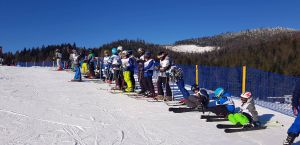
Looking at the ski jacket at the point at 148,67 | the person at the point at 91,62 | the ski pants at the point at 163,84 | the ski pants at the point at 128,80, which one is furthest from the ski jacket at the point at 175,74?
the person at the point at 91,62

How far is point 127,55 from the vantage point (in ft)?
54.1

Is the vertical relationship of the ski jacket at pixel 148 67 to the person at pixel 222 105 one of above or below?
above

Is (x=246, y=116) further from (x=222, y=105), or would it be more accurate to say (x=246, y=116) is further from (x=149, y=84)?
(x=149, y=84)

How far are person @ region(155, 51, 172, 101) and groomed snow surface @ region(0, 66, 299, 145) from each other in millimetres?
685

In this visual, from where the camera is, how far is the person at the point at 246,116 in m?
10.1

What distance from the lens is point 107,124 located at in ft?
34.1

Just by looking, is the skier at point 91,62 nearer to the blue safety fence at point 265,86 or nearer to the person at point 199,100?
the blue safety fence at point 265,86

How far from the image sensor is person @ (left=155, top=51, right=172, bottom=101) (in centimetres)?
1400

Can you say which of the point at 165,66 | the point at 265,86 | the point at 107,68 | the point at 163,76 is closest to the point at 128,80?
the point at 163,76

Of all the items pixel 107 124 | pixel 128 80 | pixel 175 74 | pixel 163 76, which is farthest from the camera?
pixel 128 80

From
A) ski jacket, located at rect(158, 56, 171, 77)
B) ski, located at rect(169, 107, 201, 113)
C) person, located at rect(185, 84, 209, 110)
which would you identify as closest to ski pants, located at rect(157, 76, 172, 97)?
ski jacket, located at rect(158, 56, 171, 77)

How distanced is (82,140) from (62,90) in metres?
9.88

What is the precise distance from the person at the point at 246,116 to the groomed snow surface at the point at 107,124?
0.35m

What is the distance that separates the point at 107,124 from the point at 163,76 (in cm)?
440
